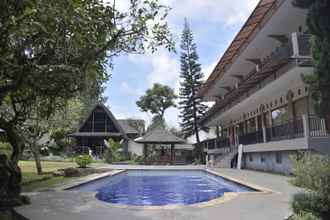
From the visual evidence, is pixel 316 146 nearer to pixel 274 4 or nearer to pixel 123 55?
pixel 274 4

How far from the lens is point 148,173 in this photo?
2648 centimetres

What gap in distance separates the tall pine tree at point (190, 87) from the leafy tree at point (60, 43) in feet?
119

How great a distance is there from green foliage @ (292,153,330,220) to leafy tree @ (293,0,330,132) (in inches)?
108

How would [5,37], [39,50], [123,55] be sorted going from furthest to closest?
1. [123,55]
2. [39,50]
3. [5,37]

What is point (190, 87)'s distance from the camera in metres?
47.0

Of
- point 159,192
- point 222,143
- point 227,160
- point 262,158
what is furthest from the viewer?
point 222,143

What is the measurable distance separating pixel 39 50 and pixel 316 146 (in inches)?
453

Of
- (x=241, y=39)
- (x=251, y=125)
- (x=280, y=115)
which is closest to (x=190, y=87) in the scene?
(x=251, y=125)

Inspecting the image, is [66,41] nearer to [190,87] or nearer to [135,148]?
[190,87]

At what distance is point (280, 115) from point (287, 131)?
3333mm

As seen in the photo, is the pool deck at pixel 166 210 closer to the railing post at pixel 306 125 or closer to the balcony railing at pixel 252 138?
the railing post at pixel 306 125

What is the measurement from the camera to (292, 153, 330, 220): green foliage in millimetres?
6297

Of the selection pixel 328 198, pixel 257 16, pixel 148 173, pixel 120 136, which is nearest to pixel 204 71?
pixel 120 136

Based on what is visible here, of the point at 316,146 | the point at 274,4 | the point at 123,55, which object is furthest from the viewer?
the point at 274,4
